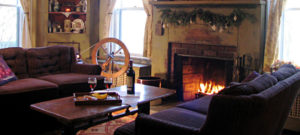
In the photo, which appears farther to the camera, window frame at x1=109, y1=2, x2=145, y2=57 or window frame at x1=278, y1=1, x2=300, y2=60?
window frame at x1=109, y1=2, x2=145, y2=57

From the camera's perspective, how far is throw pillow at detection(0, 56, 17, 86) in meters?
3.72

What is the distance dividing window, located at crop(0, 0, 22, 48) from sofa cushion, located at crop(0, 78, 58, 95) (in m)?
2.33

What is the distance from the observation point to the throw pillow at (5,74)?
372cm

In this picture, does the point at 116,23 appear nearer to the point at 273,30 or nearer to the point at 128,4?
the point at 128,4

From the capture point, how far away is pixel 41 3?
20.2ft

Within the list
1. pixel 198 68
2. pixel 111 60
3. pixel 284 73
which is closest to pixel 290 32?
pixel 198 68

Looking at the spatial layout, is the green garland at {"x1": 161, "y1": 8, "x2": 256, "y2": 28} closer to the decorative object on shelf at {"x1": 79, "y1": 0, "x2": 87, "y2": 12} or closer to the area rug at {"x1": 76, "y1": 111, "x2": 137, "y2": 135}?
the area rug at {"x1": 76, "y1": 111, "x2": 137, "y2": 135}

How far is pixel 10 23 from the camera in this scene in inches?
237

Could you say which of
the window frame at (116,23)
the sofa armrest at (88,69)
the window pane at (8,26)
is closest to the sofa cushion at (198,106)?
the sofa armrest at (88,69)

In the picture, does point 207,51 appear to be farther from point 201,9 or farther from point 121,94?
point 121,94

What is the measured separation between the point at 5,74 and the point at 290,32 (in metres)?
3.67

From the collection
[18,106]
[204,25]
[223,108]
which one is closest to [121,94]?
[18,106]

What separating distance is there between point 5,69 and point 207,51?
8.75 feet

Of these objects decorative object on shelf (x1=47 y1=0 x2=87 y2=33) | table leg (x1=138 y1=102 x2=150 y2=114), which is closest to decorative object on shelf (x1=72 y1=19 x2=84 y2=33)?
decorative object on shelf (x1=47 y1=0 x2=87 y2=33)
